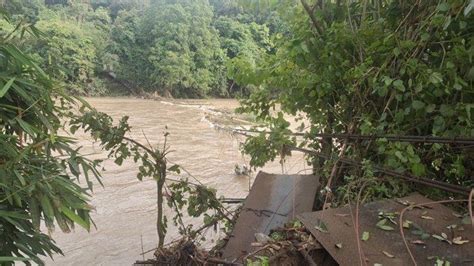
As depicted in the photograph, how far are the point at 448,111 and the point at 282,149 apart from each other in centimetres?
108

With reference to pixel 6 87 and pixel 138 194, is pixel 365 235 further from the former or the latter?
pixel 138 194

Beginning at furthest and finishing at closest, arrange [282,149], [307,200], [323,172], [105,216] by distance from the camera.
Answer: [105,216] → [282,149] → [323,172] → [307,200]

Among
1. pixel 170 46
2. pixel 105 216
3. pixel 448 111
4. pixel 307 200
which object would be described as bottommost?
pixel 105 216

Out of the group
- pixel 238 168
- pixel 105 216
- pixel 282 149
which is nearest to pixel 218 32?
pixel 238 168

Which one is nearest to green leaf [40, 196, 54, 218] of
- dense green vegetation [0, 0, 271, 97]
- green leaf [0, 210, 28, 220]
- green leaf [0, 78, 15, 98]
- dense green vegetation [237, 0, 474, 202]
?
green leaf [0, 210, 28, 220]

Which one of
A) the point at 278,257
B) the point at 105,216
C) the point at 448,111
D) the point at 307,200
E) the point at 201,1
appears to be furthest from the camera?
the point at 201,1

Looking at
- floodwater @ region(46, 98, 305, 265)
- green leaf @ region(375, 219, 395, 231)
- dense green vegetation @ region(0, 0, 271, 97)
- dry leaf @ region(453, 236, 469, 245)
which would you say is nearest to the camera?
dry leaf @ region(453, 236, 469, 245)

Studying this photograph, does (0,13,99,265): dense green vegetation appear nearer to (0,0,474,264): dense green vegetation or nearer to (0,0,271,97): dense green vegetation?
(0,0,474,264): dense green vegetation

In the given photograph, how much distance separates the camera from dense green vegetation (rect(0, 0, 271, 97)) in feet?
91.8

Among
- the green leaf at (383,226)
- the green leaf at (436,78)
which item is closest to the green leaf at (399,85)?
the green leaf at (436,78)

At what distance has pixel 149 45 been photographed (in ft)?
97.0

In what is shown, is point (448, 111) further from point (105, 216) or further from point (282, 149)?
point (105, 216)

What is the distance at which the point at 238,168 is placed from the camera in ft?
30.0

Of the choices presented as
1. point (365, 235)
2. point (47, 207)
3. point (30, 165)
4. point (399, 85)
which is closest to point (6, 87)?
point (30, 165)
